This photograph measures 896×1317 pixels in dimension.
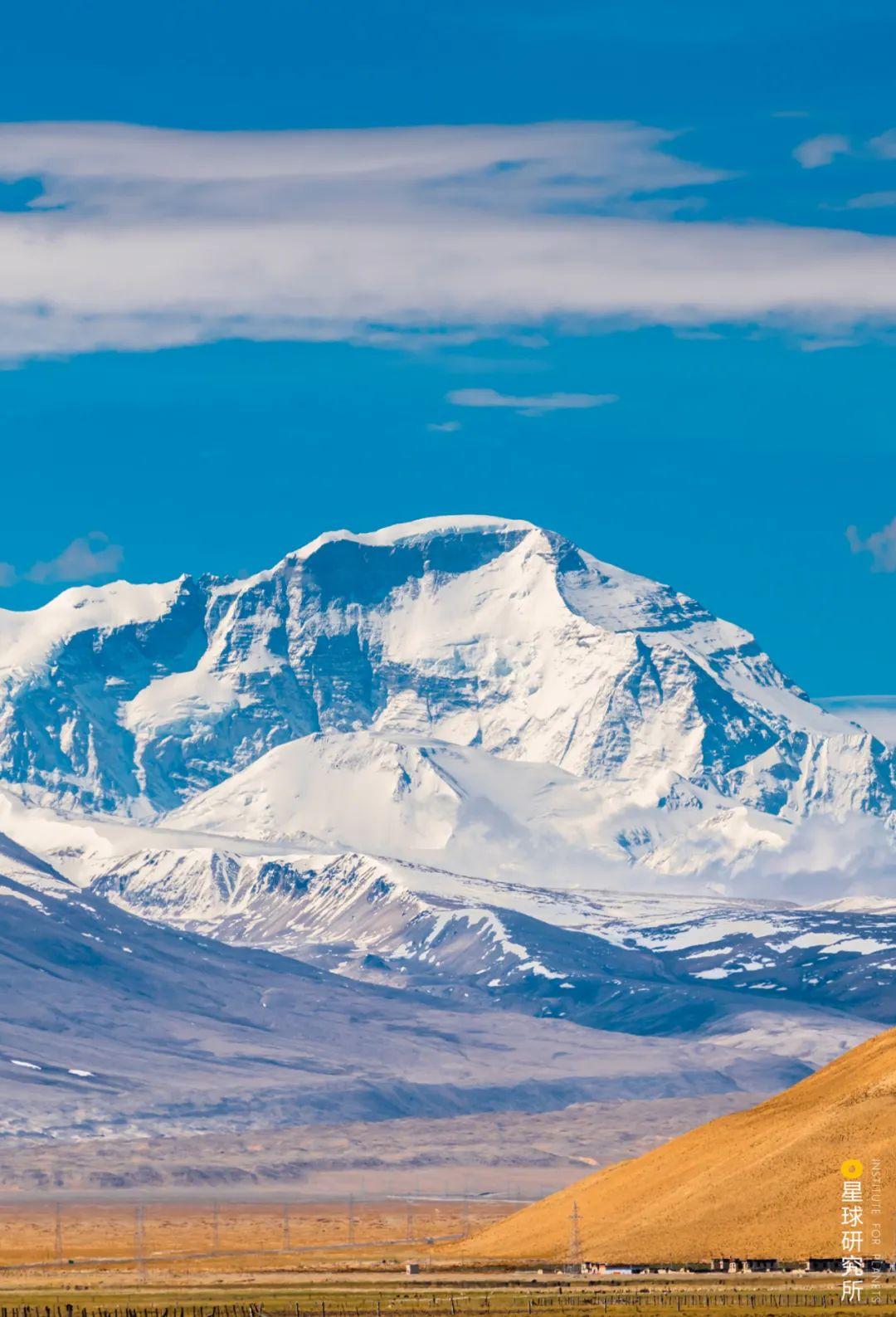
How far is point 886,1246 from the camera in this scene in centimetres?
18050

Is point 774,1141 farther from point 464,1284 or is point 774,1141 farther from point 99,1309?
point 99,1309

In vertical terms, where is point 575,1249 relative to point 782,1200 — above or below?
below

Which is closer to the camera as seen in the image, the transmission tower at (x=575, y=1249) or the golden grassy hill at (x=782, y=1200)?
the golden grassy hill at (x=782, y=1200)

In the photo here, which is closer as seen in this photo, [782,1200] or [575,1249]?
[782,1200]

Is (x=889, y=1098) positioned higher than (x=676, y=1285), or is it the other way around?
(x=889, y=1098)

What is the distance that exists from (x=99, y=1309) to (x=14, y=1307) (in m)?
11.6

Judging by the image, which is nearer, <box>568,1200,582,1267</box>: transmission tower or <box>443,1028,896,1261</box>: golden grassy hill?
<box>443,1028,896,1261</box>: golden grassy hill

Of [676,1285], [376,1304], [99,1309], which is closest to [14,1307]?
[99,1309]

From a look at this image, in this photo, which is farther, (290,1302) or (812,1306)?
(290,1302)

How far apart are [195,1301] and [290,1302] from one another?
294 inches

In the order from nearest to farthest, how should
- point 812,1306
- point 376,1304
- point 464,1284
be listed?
1. point 812,1306
2. point 376,1304
3. point 464,1284

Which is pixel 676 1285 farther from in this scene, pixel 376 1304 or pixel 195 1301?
pixel 195 1301

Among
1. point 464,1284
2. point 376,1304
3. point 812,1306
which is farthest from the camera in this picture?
point 464,1284

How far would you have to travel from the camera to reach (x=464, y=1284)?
191250 millimetres
